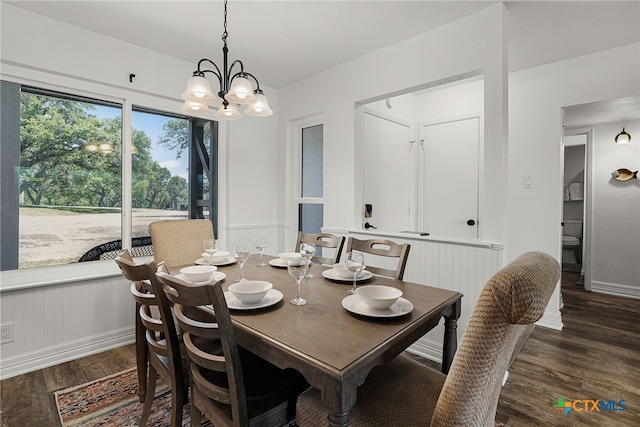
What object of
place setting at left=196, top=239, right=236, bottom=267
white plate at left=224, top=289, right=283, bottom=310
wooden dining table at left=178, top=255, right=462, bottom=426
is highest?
place setting at left=196, top=239, right=236, bottom=267

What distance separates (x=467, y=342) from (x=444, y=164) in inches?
124

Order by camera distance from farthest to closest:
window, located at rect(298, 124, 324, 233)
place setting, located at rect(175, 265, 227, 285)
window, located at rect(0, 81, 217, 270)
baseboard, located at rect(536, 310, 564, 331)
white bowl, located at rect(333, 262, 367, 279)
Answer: window, located at rect(298, 124, 324, 233) → baseboard, located at rect(536, 310, 564, 331) → window, located at rect(0, 81, 217, 270) → white bowl, located at rect(333, 262, 367, 279) → place setting, located at rect(175, 265, 227, 285)

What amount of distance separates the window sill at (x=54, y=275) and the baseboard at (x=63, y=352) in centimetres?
48

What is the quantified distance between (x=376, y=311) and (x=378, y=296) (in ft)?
0.37

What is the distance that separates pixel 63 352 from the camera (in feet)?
7.80

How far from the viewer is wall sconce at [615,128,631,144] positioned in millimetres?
3857

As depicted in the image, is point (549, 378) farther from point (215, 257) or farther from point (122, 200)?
point (122, 200)

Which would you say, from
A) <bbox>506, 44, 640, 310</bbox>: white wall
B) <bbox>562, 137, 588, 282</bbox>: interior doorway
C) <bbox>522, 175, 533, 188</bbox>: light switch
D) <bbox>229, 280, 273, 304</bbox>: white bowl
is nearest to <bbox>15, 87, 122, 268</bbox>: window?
<bbox>229, 280, 273, 304</bbox>: white bowl

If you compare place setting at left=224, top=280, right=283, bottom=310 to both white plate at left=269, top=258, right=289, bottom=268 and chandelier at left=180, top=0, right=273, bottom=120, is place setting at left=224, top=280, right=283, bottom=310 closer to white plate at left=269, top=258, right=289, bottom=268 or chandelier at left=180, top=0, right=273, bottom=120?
white plate at left=269, top=258, right=289, bottom=268

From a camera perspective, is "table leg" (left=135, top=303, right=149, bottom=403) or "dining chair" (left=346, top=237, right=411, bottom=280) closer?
"table leg" (left=135, top=303, right=149, bottom=403)

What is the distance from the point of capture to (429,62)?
251cm

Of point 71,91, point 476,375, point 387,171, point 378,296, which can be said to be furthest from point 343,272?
point 71,91

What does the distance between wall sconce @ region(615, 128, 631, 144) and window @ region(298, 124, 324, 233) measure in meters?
3.74

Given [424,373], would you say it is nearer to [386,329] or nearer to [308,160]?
[386,329]
